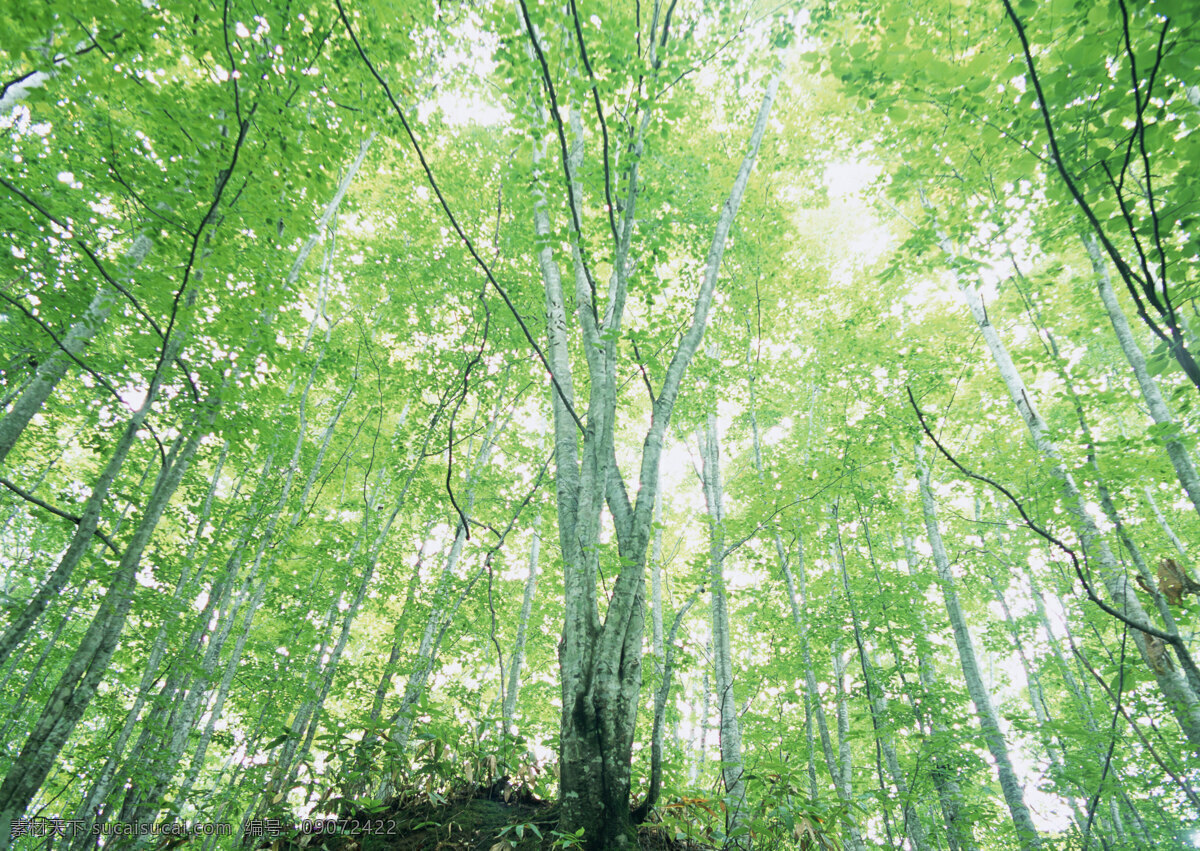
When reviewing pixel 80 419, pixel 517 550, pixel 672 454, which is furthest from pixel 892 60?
pixel 80 419

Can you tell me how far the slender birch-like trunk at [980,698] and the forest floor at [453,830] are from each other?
16.7 ft

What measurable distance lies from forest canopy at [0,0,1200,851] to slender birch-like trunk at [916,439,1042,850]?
0.14 m

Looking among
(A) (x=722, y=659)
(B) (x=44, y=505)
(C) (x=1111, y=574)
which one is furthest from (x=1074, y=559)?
(B) (x=44, y=505)

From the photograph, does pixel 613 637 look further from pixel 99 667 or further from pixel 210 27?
pixel 210 27

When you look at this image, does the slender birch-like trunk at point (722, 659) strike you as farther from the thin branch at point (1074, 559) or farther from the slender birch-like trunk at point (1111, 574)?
the slender birch-like trunk at point (1111, 574)

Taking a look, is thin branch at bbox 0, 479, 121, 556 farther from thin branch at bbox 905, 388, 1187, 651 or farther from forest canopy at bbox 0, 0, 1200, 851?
thin branch at bbox 905, 388, 1187, 651

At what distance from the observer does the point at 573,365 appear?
699 centimetres

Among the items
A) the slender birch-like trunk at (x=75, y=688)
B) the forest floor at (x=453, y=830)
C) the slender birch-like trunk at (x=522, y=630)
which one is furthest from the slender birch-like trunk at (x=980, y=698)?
the slender birch-like trunk at (x=75, y=688)

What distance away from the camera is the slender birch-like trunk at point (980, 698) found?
5.62 m

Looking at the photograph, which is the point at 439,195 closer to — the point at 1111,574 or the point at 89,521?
the point at 89,521

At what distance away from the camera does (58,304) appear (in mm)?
3844

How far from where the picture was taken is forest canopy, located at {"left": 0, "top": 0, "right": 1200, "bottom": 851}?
278cm

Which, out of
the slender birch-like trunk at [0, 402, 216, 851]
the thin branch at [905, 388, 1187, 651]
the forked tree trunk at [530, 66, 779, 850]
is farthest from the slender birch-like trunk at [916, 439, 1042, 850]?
the slender birch-like trunk at [0, 402, 216, 851]

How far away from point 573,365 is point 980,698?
7.22m
